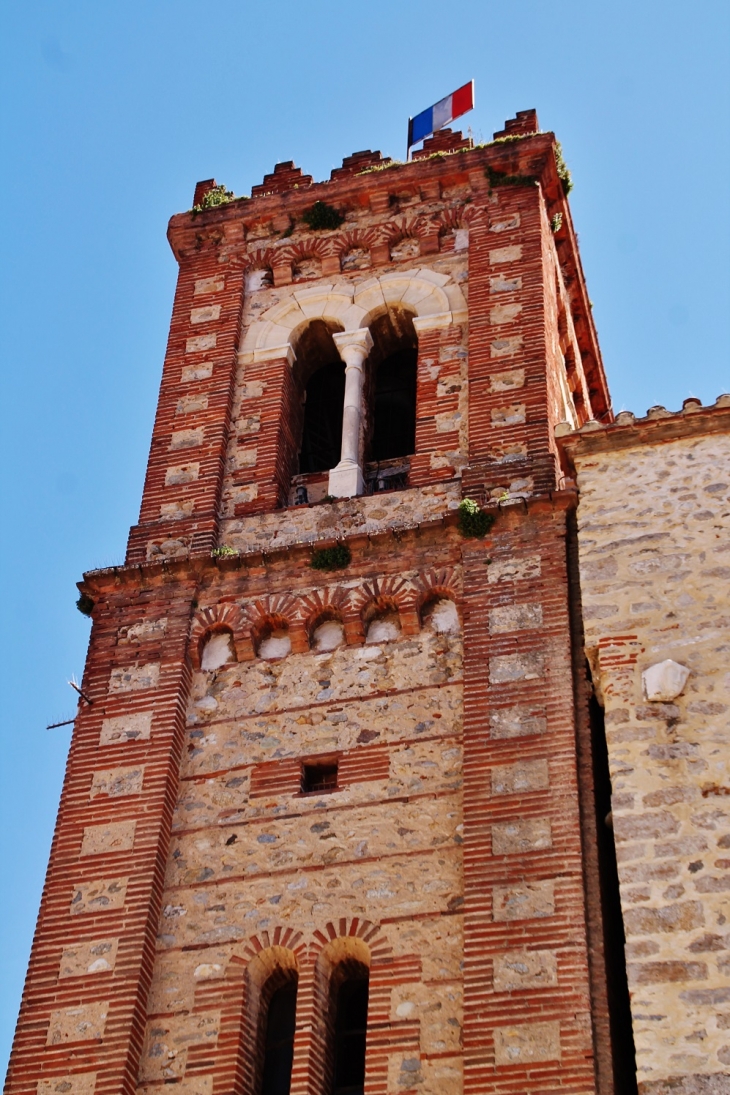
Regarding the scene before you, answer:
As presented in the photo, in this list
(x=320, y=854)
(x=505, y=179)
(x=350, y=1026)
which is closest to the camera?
(x=350, y=1026)

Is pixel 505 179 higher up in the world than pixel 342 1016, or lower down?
higher up

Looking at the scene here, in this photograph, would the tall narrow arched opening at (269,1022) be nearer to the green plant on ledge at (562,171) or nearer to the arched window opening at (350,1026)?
the arched window opening at (350,1026)

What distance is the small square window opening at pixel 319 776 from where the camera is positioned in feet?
53.5

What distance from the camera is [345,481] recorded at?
Result: 771 inches

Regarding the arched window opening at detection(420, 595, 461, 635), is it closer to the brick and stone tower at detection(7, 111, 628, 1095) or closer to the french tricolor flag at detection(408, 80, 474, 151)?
the brick and stone tower at detection(7, 111, 628, 1095)

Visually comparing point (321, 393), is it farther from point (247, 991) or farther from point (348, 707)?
point (247, 991)

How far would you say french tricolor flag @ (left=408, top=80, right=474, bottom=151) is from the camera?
25344 millimetres

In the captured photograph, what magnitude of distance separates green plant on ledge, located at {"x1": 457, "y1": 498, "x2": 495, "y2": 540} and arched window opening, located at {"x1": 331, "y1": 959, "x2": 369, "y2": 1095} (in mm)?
4494

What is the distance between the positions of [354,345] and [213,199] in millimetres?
3775

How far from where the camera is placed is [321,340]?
72.4 feet

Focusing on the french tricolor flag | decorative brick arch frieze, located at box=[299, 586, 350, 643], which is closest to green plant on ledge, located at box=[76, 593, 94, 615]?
decorative brick arch frieze, located at box=[299, 586, 350, 643]

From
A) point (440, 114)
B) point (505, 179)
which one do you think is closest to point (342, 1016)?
point (505, 179)

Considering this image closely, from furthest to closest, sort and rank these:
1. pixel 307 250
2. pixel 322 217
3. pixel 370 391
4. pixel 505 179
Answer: pixel 322 217 → pixel 307 250 → pixel 505 179 → pixel 370 391

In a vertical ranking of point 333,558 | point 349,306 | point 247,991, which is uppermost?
point 349,306
